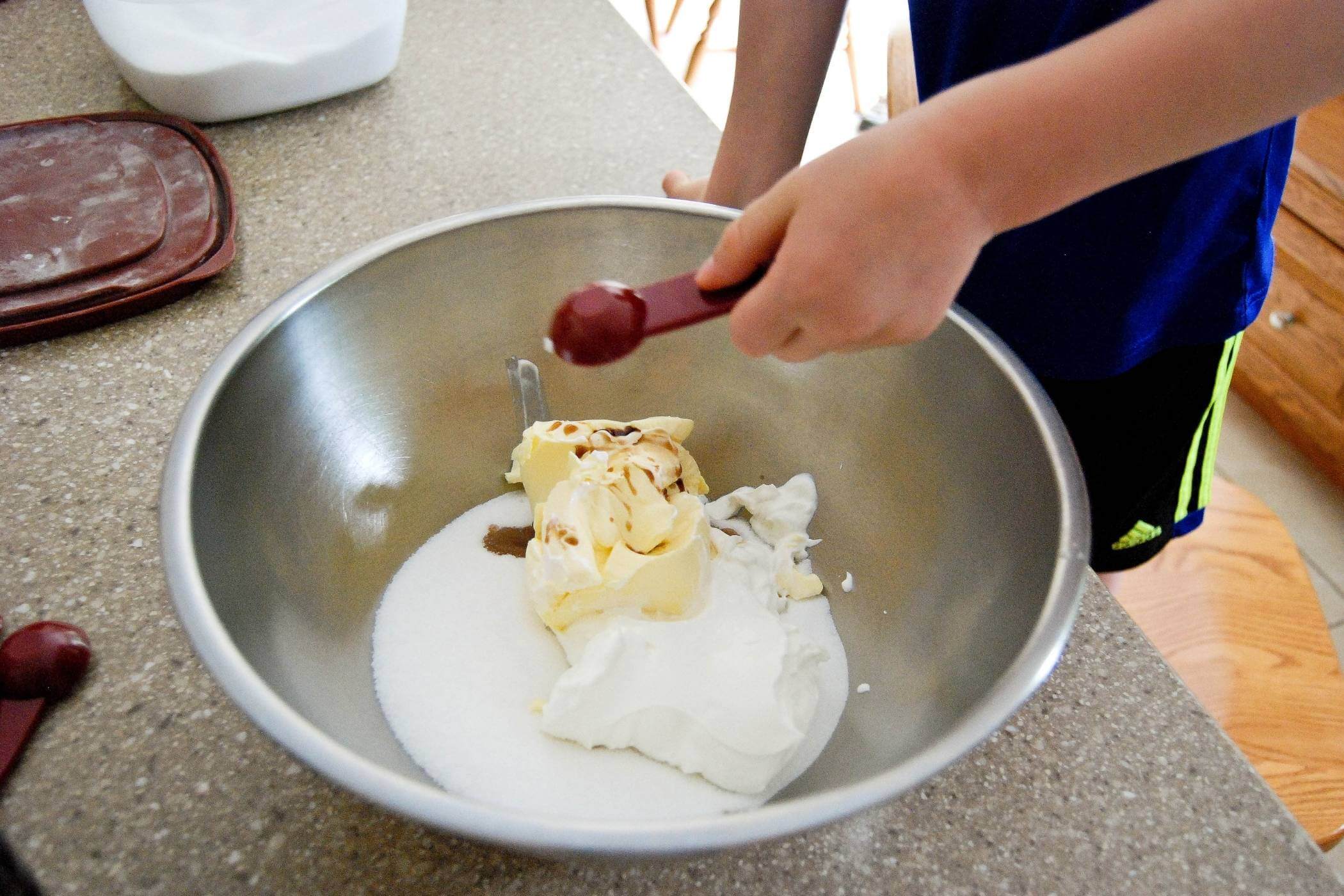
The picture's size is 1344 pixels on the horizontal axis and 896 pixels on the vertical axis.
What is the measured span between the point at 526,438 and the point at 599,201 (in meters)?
0.18

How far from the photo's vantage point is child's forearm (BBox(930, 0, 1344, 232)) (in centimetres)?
42

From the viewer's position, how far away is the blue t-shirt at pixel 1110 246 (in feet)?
2.33

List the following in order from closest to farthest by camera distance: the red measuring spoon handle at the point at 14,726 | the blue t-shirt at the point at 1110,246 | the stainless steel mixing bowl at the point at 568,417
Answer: the stainless steel mixing bowl at the point at 568,417 < the red measuring spoon handle at the point at 14,726 < the blue t-shirt at the point at 1110,246

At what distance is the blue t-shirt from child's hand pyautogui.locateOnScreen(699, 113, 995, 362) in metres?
0.36

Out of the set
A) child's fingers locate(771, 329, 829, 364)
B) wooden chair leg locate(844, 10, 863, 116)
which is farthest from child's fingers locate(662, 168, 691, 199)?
wooden chair leg locate(844, 10, 863, 116)

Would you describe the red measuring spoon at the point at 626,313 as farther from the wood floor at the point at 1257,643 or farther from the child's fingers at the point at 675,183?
the wood floor at the point at 1257,643

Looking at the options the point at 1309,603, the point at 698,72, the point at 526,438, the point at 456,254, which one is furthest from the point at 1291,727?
the point at 698,72

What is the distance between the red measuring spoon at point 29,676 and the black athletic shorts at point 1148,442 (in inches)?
A: 31.1

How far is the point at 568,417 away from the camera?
0.75 metres

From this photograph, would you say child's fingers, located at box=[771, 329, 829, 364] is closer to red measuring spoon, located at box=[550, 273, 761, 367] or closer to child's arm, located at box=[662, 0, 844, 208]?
red measuring spoon, located at box=[550, 273, 761, 367]

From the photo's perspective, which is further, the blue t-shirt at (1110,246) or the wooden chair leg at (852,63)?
the wooden chair leg at (852,63)

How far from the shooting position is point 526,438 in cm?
66

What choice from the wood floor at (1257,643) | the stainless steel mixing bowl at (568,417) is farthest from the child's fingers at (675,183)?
the wood floor at (1257,643)

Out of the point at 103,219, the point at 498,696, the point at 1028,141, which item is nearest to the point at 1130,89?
the point at 1028,141
